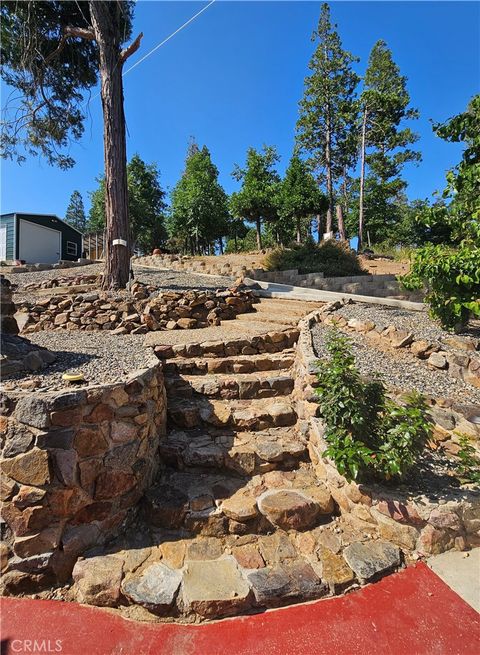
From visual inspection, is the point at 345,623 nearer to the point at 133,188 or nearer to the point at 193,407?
the point at 193,407

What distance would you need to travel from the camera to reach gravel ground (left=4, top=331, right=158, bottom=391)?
2229mm

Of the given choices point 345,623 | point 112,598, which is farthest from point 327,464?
point 112,598

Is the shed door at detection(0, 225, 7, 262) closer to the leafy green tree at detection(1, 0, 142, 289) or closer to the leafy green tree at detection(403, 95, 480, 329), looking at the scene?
the leafy green tree at detection(1, 0, 142, 289)

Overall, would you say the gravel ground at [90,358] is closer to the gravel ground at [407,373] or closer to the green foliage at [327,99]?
the gravel ground at [407,373]

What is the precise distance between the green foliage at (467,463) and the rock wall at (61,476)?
2.24 metres

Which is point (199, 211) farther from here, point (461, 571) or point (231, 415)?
point (461, 571)

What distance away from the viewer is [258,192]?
483 inches

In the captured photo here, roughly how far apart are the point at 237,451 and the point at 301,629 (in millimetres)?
1096

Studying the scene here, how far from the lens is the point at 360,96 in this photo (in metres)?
13.0

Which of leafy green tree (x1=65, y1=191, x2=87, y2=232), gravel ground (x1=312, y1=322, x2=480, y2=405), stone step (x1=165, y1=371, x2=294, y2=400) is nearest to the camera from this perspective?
gravel ground (x1=312, y1=322, x2=480, y2=405)

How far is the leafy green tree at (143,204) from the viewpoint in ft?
53.7

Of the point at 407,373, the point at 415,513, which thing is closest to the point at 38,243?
the point at 407,373

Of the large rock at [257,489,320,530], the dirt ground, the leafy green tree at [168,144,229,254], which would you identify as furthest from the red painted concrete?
the leafy green tree at [168,144,229,254]

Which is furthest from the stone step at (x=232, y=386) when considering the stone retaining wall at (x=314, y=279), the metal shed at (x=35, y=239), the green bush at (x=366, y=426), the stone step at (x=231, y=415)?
the metal shed at (x=35, y=239)
